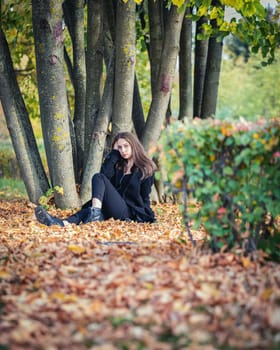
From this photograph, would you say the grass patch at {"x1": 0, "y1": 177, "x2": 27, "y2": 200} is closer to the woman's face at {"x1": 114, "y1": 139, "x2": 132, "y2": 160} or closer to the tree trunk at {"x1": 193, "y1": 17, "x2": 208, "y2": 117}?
the tree trunk at {"x1": 193, "y1": 17, "x2": 208, "y2": 117}

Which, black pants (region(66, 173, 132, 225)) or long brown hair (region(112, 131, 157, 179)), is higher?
long brown hair (region(112, 131, 157, 179))

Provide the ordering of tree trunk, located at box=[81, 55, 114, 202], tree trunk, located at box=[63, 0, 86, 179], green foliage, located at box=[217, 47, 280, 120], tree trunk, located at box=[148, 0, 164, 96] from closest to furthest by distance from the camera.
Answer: tree trunk, located at box=[81, 55, 114, 202], tree trunk, located at box=[148, 0, 164, 96], tree trunk, located at box=[63, 0, 86, 179], green foliage, located at box=[217, 47, 280, 120]

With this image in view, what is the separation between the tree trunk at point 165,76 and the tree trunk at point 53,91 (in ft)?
4.66

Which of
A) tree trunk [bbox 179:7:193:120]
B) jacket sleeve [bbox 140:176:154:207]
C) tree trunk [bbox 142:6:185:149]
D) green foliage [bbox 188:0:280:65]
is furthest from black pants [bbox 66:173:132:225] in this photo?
tree trunk [bbox 179:7:193:120]

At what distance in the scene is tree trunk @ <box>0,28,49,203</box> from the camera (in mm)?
8453

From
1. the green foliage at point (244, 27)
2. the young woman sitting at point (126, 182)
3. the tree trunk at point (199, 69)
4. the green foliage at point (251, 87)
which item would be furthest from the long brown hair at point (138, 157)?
the green foliage at point (251, 87)

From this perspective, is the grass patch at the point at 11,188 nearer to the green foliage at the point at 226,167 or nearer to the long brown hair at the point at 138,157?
the long brown hair at the point at 138,157

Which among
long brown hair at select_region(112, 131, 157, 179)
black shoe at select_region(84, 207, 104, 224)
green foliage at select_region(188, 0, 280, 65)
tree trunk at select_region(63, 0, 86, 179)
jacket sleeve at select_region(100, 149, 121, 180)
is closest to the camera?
black shoe at select_region(84, 207, 104, 224)

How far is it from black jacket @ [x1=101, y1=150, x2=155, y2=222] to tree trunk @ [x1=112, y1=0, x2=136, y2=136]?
894 mm

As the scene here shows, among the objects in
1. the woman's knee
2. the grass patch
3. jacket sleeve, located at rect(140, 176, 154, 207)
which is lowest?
the grass patch

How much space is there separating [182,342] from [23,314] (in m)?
0.94

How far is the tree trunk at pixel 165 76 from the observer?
821cm

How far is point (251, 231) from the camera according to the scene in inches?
169

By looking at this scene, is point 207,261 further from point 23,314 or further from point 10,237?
point 10,237
